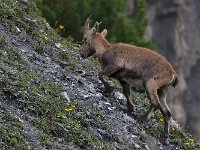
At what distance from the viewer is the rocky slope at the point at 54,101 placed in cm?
1014

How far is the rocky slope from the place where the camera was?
33.3 ft

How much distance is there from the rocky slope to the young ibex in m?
0.35

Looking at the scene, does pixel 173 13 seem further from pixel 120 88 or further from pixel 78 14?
pixel 120 88

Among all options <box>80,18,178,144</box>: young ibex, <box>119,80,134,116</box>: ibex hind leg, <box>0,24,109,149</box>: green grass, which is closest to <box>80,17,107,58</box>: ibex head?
<box>80,18,178,144</box>: young ibex

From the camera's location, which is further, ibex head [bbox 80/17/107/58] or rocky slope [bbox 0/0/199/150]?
ibex head [bbox 80/17/107/58]

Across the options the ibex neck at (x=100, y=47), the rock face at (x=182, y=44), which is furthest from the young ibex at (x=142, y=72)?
the rock face at (x=182, y=44)

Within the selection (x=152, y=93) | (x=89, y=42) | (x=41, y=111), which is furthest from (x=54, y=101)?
(x=89, y=42)

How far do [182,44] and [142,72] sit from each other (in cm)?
2164

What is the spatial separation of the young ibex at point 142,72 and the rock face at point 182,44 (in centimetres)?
1955

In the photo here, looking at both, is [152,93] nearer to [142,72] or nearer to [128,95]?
[142,72]

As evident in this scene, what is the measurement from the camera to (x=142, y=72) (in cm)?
1182

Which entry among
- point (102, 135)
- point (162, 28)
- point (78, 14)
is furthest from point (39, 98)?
point (162, 28)

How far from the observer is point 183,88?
33031 millimetres

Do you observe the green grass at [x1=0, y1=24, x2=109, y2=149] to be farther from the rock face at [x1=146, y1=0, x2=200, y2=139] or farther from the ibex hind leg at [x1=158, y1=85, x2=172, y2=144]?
the rock face at [x1=146, y1=0, x2=200, y2=139]
